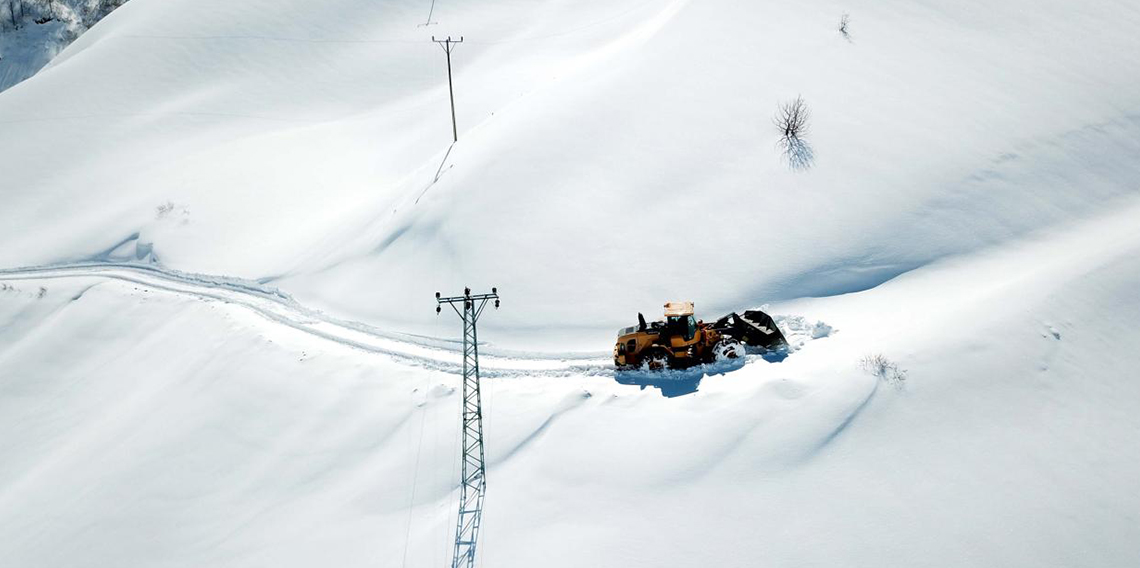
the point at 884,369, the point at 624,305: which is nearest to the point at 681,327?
the point at 624,305

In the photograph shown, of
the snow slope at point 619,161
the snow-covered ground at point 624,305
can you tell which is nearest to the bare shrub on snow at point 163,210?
the snow-covered ground at point 624,305

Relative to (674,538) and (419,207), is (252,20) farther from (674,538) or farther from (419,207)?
(674,538)

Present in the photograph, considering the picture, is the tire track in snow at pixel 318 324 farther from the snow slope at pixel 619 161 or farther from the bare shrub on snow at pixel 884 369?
the bare shrub on snow at pixel 884 369

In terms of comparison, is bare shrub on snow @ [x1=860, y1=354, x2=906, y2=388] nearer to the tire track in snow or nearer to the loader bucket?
the loader bucket

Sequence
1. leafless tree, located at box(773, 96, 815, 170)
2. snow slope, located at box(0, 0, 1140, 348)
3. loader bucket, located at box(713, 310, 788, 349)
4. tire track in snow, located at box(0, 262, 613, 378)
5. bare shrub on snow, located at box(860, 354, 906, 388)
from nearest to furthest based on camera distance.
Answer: bare shrub on snow, located at box(860, 354, 906, 388)
loader bucket, located at box(713, 310, 788, 349)
tire track in snow, located at box(0, 262, 613, 378)
snow slope, located at box(0, 0, 1140, 348)
leafless tree, located at box(773, 96, 815, 170)

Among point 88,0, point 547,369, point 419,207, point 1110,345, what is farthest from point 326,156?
point 88,0

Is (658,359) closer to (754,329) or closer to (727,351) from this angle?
(727,351)

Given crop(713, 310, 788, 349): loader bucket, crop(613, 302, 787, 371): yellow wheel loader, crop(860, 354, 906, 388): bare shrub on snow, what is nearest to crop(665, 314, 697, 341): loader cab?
crop(613, 302, 787, 371): yellow wheel loader
